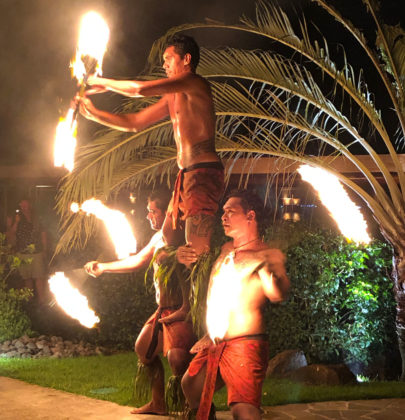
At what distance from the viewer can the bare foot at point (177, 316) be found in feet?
15.4

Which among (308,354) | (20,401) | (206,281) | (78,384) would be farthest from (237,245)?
(308,354)

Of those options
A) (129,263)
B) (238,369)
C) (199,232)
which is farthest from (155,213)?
(238,369)

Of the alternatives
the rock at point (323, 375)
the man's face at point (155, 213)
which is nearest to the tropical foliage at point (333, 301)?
the rock at point (323, 375)

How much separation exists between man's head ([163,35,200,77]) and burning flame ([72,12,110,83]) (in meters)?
0.43

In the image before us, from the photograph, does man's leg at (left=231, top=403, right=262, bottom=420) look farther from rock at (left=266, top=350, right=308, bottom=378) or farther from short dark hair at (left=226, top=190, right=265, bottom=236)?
rock at (left=266, top=350, right=308, bottom=378)

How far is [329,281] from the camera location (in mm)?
8242

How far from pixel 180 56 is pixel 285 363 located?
4.90 metres

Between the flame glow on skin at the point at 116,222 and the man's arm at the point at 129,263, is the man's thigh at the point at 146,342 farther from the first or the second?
the flame glow on skin at the point at 116,222

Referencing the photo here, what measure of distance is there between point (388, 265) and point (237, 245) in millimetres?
4942

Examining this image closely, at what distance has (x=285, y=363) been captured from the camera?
7922 mm

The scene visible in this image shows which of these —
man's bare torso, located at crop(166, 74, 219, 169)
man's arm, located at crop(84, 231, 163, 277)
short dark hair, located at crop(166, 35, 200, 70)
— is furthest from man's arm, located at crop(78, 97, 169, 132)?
man's arm, located at crop(84, 231, 163, 277)

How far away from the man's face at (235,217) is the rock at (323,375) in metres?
4.12

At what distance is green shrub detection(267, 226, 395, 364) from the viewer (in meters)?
8.26

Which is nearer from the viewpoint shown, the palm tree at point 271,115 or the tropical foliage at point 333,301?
the palm tree at point 271,115
